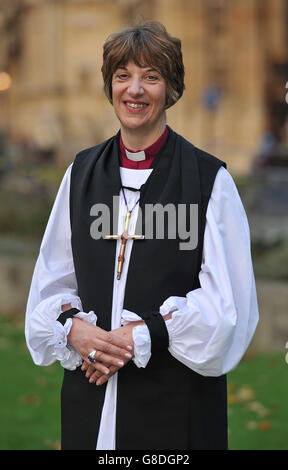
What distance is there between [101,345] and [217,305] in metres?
0.41

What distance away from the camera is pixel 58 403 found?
582 cm

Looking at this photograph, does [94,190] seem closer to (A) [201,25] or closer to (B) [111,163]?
(B) [111,163]

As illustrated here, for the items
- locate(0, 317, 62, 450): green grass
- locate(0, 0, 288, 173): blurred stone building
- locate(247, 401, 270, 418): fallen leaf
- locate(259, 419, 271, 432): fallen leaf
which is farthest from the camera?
locate(0, 0, 288, 173): blurred stone building

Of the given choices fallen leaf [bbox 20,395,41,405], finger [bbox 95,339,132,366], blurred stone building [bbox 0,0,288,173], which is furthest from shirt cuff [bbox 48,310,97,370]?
blurred stone building [bbox 0,0,288,173]

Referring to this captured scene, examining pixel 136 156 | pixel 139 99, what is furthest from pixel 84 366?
pixel 139 99

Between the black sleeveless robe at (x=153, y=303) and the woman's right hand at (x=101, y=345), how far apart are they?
9 centimetres

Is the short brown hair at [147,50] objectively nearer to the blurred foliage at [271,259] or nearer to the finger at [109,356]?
the finger at [109,356]

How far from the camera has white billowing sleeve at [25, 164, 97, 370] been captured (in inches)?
104

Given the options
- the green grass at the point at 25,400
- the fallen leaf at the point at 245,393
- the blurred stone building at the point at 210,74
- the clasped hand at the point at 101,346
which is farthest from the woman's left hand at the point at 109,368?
the blurred stone building at the point at 210,74

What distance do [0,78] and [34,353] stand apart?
2150cm

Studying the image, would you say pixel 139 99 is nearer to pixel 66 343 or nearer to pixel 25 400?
pixel 66 343

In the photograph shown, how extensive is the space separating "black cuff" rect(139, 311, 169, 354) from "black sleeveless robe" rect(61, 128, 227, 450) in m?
0.07

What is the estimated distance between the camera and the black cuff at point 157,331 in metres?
2.50

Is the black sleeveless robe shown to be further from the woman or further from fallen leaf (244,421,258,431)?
fallen leaf (244,421,258,431)
